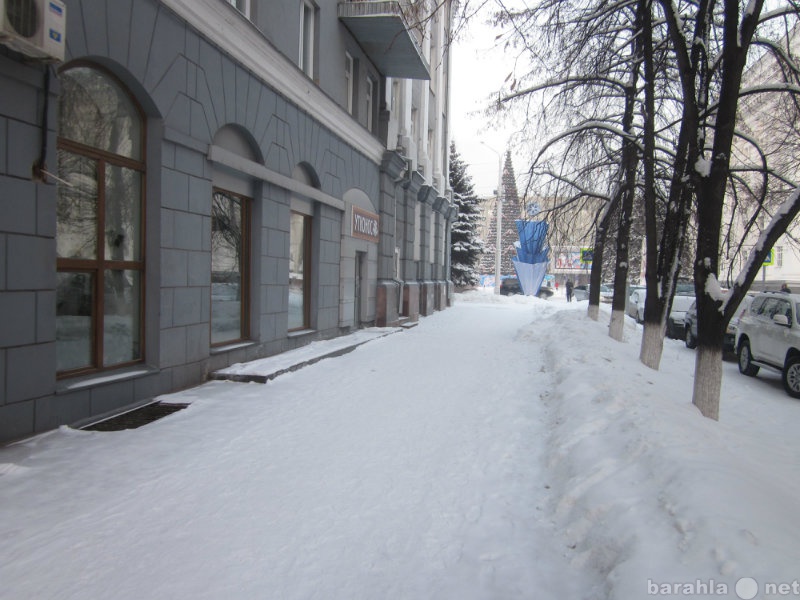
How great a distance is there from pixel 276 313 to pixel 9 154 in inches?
192

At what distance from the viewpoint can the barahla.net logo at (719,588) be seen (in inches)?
81.4

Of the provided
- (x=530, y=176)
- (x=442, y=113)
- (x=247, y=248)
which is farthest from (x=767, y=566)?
(x=442, y=113)

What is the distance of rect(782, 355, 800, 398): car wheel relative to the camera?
8.79 metres

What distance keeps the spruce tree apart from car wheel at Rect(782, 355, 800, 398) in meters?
26.8

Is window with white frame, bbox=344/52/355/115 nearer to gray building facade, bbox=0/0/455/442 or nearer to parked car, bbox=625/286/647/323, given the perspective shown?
gray building facade, bbox=0/0/455/442

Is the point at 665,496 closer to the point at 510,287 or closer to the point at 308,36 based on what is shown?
the point at 308,36

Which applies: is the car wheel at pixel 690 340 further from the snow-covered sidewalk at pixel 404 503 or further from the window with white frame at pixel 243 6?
the window with white frame at pixel 243 6

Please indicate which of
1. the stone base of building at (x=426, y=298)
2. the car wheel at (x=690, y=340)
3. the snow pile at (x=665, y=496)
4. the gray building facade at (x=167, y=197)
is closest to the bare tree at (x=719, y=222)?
the snow pile at (x=665, y=496)

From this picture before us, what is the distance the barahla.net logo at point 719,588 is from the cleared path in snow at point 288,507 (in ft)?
1.59

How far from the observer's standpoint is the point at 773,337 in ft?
32.0

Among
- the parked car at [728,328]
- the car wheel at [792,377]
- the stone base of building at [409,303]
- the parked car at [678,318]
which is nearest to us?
the car wheel at [792,377]

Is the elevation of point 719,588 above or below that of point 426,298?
below

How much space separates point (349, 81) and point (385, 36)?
1.27m

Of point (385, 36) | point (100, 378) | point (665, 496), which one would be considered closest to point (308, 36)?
point (385, 36)
